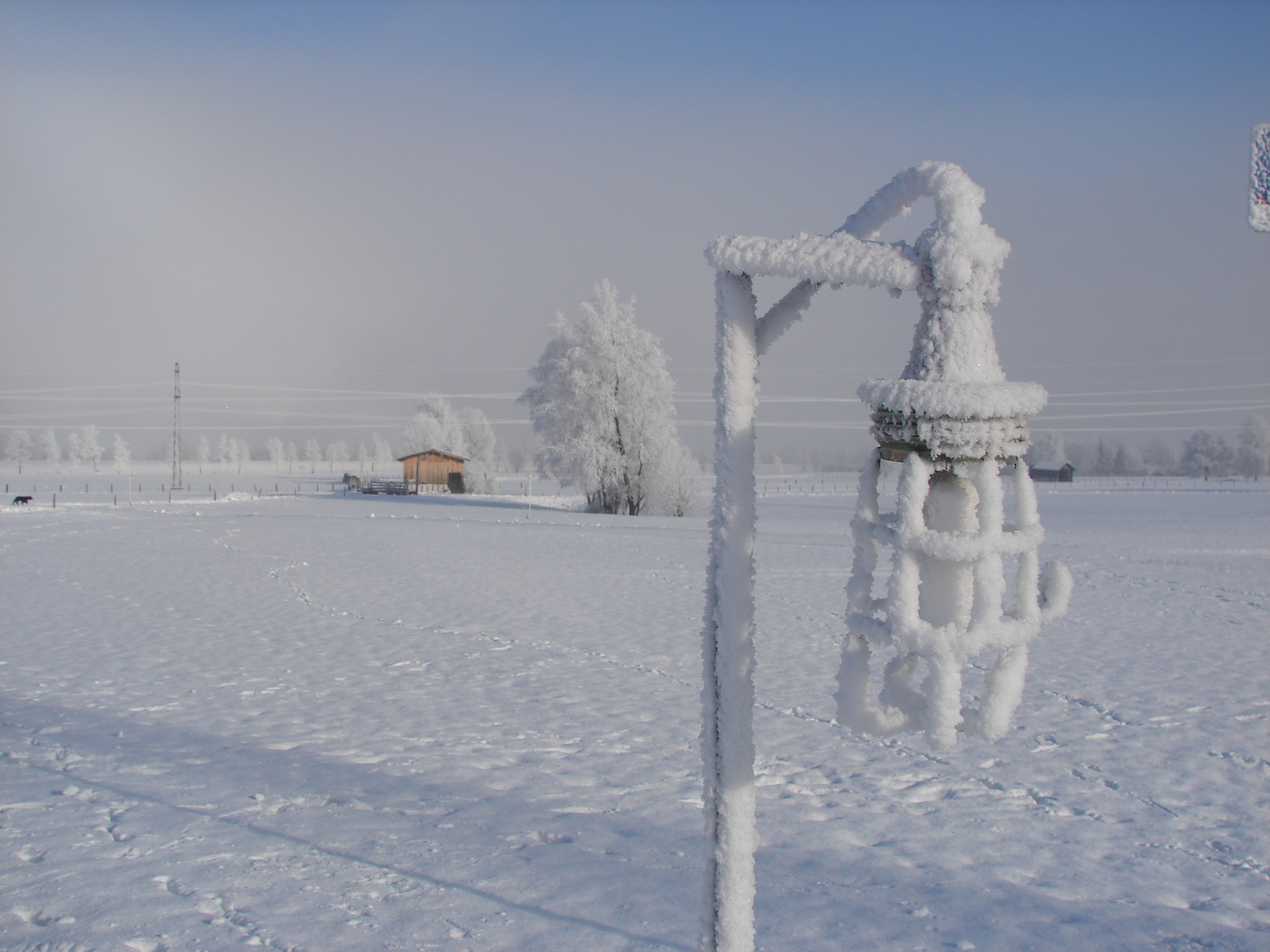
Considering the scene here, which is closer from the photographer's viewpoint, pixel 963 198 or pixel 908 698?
pixel 963 198

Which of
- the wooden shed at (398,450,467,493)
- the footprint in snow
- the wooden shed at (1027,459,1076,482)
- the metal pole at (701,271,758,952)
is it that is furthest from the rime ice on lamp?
the wooden shed at (1027,459,1076,482)

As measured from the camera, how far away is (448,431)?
260ft

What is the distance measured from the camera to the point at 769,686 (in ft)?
26.8

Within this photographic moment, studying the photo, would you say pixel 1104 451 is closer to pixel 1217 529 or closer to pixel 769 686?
pixel 1217 529

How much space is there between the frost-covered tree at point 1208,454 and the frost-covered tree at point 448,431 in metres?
95.6

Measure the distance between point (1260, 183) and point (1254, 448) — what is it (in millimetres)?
133583

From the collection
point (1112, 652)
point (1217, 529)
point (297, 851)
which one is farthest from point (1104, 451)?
→ point (297, 851)

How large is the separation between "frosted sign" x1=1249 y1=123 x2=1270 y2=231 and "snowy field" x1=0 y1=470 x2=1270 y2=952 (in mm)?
3272

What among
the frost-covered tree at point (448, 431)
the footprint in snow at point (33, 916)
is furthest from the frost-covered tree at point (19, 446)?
the footprint in snow at point (33, 916)

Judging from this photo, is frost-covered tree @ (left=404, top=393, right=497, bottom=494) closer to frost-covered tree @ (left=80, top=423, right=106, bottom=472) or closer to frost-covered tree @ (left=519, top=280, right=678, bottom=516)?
frost-covered tree @ (left=519, top=280, right=678, bottom=516)

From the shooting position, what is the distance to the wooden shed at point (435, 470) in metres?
54.8

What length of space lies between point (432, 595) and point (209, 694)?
19.5 ft

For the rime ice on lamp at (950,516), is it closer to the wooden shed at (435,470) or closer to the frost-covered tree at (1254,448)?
the wooden shed at (435,470)

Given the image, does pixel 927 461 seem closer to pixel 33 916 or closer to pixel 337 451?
pixel 33 916
